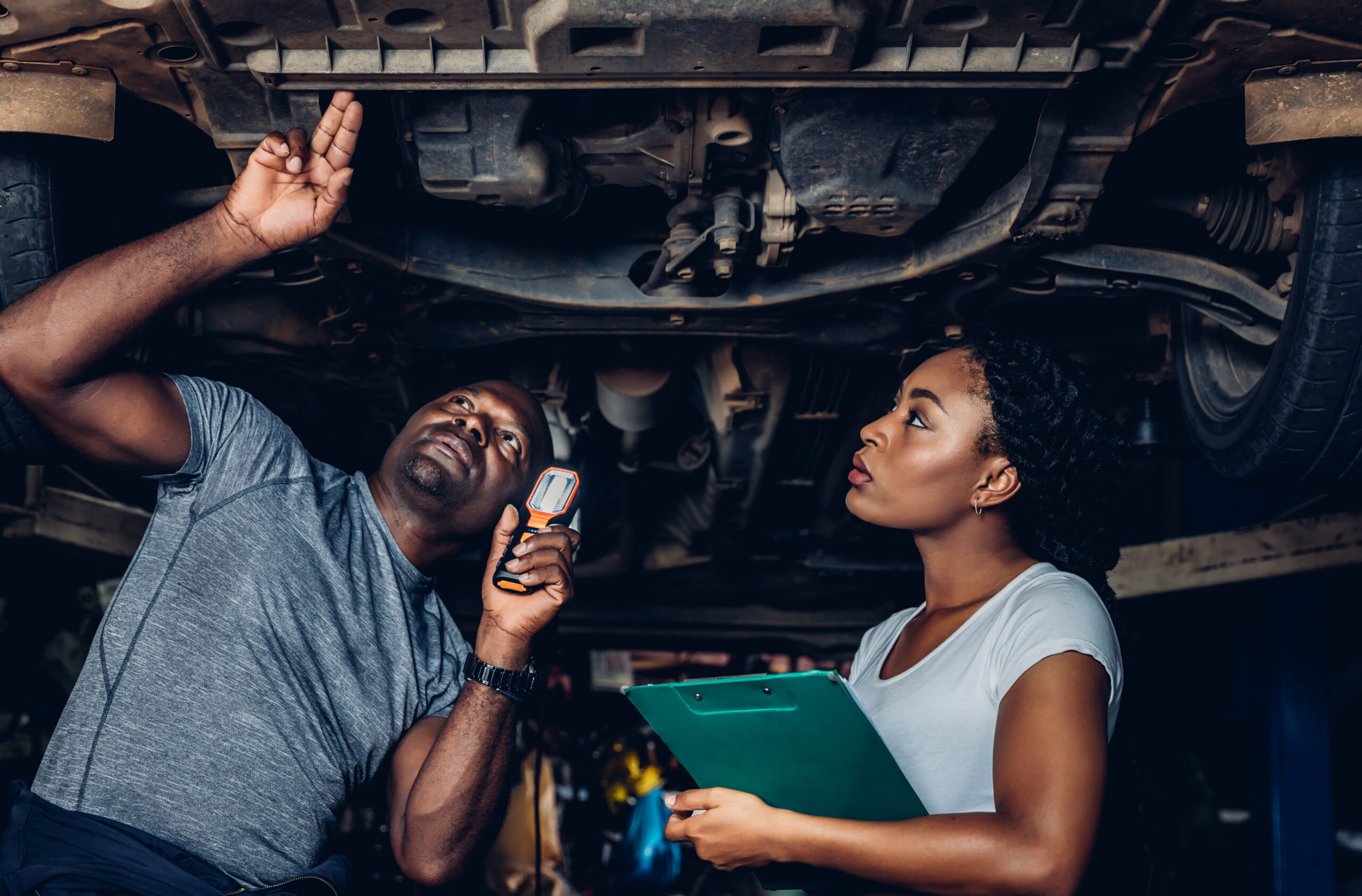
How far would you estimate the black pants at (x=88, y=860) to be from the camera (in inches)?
53.6

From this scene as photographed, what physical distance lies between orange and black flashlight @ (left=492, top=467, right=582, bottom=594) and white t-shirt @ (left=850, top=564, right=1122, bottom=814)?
0.71 m

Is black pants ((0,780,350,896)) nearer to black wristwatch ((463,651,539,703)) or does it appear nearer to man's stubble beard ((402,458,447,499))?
black wristwatch ((463,651,539,703))

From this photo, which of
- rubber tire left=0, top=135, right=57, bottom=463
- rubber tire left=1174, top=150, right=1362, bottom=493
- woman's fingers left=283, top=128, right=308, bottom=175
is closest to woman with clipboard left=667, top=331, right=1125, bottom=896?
rubber tire left=1174, top=150, right=1362, bottom=493

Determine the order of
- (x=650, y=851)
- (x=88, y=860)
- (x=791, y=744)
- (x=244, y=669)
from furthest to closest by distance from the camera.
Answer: (x=650, y=851) < (x=244, y=669) < (x=88, y=860) < (x=791, y=744)

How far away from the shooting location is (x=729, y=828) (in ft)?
3.92

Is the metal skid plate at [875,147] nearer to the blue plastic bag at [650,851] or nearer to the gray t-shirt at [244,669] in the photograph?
the gray t-shirt at [244,669]

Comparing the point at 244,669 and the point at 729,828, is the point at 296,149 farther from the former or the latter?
the point at 729,828

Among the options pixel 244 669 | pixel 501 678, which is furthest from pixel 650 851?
pixel 244 669

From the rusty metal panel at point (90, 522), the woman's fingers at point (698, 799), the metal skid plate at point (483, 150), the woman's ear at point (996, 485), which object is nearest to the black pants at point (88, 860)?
the woman's fingers at point (698, 799)

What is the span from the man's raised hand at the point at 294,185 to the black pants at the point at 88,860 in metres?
0.91

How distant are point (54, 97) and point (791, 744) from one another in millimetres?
1421

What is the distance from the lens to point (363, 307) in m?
2.10

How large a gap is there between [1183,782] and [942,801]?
118 inches

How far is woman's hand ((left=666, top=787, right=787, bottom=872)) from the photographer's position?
1.17 m
